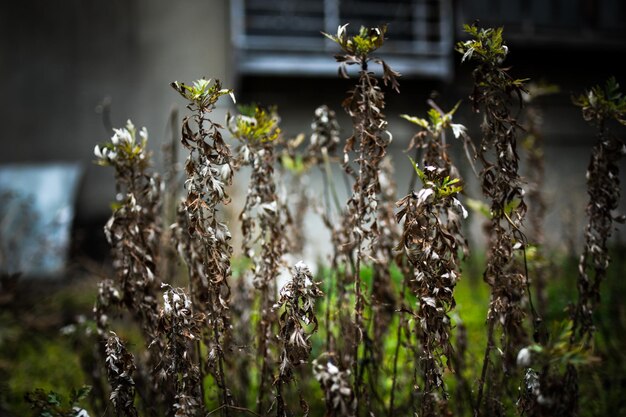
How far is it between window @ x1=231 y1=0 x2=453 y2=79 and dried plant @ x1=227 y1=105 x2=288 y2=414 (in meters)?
6.01

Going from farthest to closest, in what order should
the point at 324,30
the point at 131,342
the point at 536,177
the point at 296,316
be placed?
the point at 324,30 → the point at 536,177 → the point at 131,342 → the point at 296,316

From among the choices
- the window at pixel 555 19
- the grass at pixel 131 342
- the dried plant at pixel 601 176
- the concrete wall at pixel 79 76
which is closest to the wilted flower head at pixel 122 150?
the grass at pixel 131 342

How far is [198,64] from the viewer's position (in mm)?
8281

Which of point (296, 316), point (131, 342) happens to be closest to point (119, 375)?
point (296, 316)

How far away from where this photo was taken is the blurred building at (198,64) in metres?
7.89

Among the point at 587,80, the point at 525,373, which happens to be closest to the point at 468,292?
the point at 525,373

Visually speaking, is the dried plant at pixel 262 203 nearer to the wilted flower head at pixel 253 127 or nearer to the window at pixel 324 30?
the wilted flower head at pixel 253 127

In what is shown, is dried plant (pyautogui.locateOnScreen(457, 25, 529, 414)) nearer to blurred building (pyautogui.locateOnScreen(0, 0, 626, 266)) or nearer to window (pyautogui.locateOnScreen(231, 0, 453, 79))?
blurred building (pyautogui.locateOnScreen(0, 0, 626, 266))

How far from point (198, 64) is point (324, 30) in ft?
6.29

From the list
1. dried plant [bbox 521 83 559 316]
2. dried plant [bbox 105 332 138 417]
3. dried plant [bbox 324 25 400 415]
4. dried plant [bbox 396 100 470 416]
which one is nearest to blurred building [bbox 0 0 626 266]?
dried plant [bbox 521 83 559 316]

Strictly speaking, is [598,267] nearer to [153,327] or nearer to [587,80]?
[153,327]

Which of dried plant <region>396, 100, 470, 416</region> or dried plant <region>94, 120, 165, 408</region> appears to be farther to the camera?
dried plant <region>94, 120, 165, 408</region>

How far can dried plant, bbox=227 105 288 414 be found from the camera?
77.2 inches

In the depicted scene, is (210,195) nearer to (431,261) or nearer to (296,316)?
(296,316)
